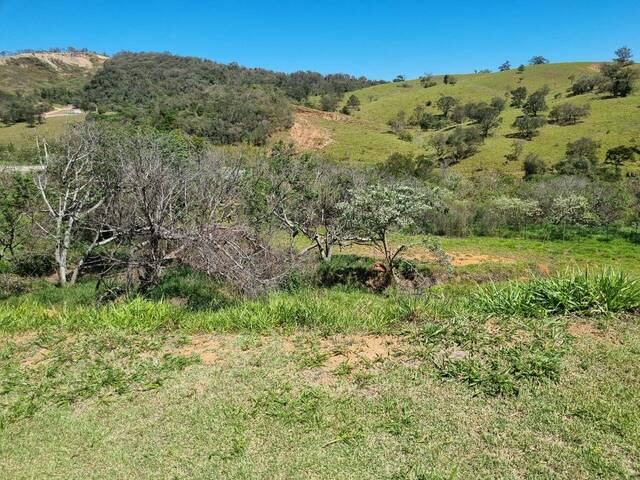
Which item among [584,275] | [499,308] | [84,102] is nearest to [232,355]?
[499,308]

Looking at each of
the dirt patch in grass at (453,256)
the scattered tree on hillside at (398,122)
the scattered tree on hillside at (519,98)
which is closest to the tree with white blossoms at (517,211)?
the dirt patch in grass at (453,256)

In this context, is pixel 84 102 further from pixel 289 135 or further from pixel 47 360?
pixel 47 360

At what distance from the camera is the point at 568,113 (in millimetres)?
48625

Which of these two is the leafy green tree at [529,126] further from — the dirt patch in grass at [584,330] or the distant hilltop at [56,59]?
the distant hilltop at [56,59]

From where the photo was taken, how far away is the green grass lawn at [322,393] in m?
2.75

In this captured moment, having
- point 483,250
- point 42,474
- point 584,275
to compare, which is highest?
point 584,275

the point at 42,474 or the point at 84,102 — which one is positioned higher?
the point at 84,102

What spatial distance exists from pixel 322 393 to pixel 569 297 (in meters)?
3.24

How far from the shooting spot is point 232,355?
420 cm

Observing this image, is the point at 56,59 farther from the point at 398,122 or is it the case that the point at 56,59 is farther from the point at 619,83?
the point at 619,83

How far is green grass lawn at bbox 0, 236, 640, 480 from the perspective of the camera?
2.75 meters

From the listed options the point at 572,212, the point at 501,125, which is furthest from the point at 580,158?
the point at 572,212

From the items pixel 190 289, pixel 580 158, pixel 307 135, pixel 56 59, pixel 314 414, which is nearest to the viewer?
pixel 314 414

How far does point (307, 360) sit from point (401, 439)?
1.30 m
